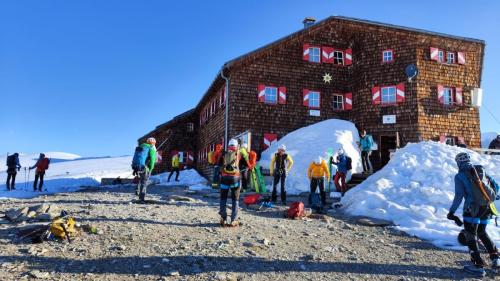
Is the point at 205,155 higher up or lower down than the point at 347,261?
higher up

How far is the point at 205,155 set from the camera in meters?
24.8

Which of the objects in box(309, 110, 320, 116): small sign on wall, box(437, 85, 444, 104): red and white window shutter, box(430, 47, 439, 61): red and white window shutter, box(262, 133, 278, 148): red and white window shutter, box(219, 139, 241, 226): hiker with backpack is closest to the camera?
box(219, 139, 241, 226): hiker with backpack

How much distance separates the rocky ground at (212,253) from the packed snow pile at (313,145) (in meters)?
9.14

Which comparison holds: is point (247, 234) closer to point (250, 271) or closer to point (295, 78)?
point (250, 271)

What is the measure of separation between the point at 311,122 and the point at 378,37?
614 centimetres

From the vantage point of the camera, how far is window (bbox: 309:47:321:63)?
2169 cm

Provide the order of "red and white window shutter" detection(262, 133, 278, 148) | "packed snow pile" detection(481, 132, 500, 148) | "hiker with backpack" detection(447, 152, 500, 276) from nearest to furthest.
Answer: "hiker with backpack" detection(447, 152, 500, 276) → "red and white window shutter" detection(262, 133, 278, 148) → "packed snow pile" detection(481, 132, 500, 148)

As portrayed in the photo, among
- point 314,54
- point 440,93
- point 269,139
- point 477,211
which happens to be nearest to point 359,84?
point 314,54

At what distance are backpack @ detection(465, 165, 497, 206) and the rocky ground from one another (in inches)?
41.3

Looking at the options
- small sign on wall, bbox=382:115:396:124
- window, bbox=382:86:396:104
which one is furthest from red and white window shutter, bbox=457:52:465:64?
small sign on wall, bbox=382:115:396:124

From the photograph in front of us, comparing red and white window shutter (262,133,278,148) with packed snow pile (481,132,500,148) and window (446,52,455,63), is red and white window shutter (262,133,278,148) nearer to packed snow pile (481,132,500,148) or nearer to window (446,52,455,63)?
window (446,52,455,63)

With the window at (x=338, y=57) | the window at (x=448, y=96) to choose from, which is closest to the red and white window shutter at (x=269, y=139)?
the window at (x=338, y=57)

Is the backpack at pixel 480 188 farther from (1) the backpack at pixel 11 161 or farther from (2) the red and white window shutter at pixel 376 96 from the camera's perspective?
(1) the backpack at pixel 11 161

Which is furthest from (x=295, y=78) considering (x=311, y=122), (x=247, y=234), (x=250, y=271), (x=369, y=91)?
(x=250, y=271)
